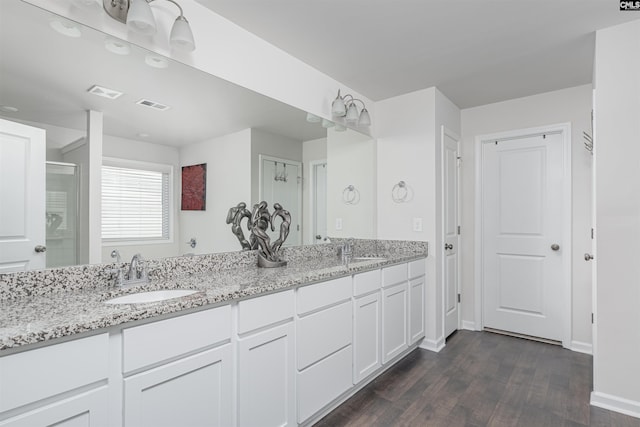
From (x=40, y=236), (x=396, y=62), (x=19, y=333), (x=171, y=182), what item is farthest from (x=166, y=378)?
(x=396, y=62)

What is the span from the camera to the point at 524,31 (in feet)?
6.95

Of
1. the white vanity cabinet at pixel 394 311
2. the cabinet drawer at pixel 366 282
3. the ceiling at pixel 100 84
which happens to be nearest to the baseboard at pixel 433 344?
the white vanity cabinet at pixel 394 311

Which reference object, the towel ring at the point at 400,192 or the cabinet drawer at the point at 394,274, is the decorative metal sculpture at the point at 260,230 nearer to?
the cabinet drawer at the point at 394,274

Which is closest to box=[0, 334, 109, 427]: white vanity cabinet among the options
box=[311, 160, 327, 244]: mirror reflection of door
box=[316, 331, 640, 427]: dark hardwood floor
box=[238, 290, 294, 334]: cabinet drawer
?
box=[238, 290, 294, 334]: cabinet drawer

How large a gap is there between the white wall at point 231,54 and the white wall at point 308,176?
253 mm

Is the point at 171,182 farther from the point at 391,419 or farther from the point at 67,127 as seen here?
the point at 391,419

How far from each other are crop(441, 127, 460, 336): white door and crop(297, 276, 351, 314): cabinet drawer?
1.41 metres

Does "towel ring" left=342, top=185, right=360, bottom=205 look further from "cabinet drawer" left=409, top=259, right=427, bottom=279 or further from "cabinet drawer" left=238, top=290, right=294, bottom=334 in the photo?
"cabinet drawer" left=238, top=290, right=294, bottom=334

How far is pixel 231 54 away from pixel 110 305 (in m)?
1.55

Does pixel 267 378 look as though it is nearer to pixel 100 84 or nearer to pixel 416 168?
pixel 100 84

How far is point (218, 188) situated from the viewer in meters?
2.11

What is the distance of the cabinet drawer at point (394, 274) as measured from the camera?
2459 mm

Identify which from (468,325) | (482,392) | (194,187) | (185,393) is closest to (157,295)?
(185,393)

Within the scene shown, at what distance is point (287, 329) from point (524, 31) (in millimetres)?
2305
